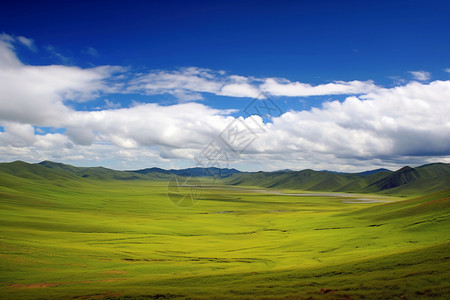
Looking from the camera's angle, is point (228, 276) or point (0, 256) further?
point (0, 256)

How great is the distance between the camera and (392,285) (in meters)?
23.3

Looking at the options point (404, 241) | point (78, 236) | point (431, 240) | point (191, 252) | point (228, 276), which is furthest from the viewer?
point (78, 236)

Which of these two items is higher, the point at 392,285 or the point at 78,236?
the point at 392,285

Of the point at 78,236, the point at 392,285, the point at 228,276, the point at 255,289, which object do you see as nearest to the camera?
the point at 392,285

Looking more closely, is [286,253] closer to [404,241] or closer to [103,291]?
[404,241]

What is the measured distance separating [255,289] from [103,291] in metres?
14.4

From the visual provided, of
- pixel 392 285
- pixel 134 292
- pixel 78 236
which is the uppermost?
pixel 392 285

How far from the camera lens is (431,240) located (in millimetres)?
44219

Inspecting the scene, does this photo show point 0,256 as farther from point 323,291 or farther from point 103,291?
point 323,291

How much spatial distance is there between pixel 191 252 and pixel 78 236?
2994cm

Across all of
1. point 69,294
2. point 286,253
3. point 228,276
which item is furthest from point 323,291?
point 286,253

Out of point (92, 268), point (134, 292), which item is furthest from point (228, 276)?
point (92, 268)

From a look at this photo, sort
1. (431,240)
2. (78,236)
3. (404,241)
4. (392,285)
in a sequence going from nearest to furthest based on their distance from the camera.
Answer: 1. (392,285)
2. (431,240)
3. (404,241)
4. (78,236)

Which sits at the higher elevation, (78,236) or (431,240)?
(431,240)
